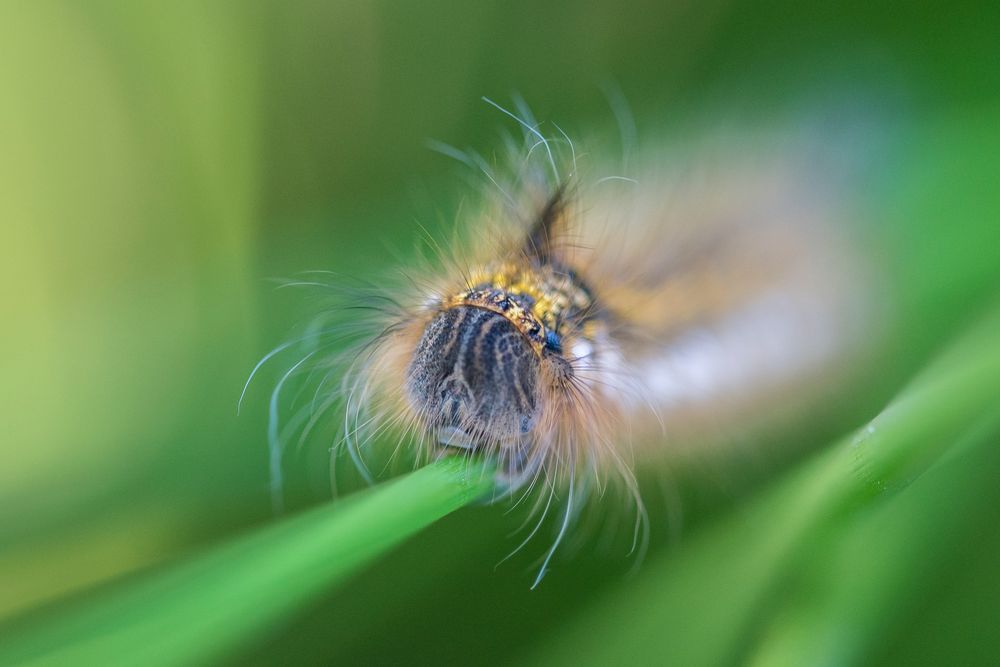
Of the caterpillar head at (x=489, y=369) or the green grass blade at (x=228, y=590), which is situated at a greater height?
the caterpillar head at (x=489, y=369)

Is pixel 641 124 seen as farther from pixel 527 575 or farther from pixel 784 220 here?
pixel 527 575

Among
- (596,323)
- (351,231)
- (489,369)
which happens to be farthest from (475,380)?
(351,231)

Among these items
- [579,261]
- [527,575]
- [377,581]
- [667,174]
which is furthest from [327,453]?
[667,174]

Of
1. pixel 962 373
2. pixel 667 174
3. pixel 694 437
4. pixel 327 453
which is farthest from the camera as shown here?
pixel 667 174

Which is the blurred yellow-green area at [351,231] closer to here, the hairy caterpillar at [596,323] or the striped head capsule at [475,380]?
the hairy caterpillar at [596,323]

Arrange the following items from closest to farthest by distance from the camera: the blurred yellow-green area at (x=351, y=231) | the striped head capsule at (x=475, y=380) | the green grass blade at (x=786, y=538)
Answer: the green grass blade at (x=786, y=538)
the striped head capsule at (x=475, y=380)
the blurred yellow-green area at (x=351, y=231)

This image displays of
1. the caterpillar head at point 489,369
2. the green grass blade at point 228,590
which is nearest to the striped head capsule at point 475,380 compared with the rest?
the caterpillar head at point 489,369

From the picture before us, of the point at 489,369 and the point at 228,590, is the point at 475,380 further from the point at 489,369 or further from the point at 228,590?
the point at 228,590
